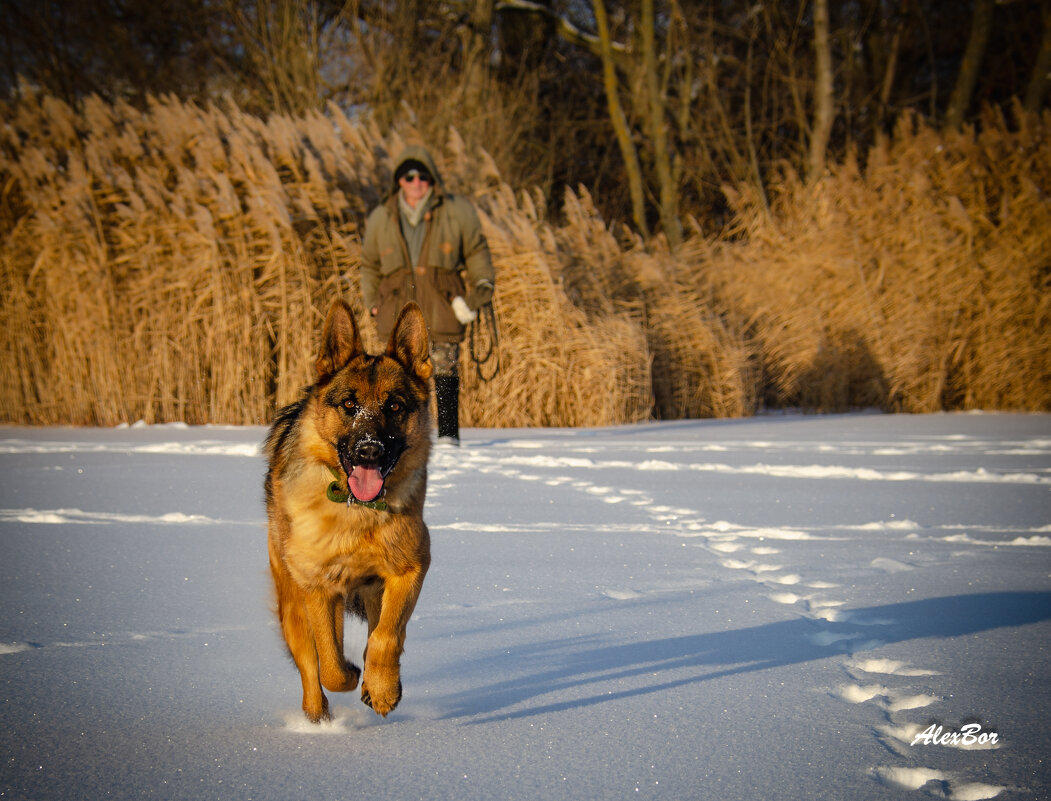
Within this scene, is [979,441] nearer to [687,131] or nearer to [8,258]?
[8,258]

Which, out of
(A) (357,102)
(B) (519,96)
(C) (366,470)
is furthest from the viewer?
(B) (519,96)

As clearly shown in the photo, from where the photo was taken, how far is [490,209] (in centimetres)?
1019

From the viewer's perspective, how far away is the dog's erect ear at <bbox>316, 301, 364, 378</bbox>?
2707mm

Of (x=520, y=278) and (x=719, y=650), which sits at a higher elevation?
(x=520, y=278)

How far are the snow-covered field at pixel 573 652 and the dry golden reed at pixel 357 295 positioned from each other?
3.83 meters

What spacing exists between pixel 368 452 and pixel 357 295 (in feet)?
22.6

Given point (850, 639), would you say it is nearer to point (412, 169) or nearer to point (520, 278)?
point (412, 169)

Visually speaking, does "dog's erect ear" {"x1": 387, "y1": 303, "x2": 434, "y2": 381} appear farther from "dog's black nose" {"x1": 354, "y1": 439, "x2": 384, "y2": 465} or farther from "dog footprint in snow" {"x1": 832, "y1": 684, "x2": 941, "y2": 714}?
"dog footprint in snow" {"x1": 832, "y1": 684, "x2": 941, "y2": 714}

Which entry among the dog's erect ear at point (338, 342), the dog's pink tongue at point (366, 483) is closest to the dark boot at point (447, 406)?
the dog's erect ear at point (338, 342)

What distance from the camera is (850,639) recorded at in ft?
8.74

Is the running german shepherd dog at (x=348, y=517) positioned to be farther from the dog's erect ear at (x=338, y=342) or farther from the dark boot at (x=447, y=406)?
the dark boot at (x=447, y=406)

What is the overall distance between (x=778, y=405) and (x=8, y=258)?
9.01m

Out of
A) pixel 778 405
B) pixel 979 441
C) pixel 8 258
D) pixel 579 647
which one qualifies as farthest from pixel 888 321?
pixel 8 258
